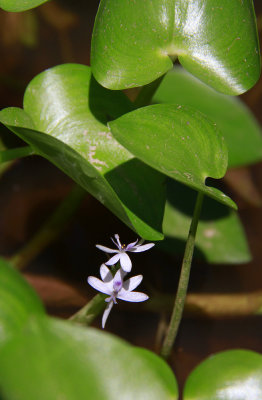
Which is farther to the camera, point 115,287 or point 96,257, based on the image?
point 96,257

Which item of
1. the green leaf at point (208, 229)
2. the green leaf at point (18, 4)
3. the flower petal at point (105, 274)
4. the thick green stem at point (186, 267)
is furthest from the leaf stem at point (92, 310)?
the green leaf at point (18, 4)

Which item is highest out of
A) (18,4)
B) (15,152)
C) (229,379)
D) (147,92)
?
(18,4)

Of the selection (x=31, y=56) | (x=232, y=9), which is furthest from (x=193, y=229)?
(x=31, y=56)

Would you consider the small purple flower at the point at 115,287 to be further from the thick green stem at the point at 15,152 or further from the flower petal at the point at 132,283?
the thick green stem at the point at 15,152

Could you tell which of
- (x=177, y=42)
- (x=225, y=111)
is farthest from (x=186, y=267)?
(x=225, y=111)

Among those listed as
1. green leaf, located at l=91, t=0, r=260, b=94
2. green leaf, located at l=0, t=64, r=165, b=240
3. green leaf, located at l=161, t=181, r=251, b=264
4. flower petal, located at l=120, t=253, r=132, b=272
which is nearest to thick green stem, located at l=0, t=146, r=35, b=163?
green leaf, located at l=0, t=64, r=165, b=240

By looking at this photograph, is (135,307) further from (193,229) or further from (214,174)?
(214,174)

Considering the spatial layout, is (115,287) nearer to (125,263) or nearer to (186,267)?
(125,263)
